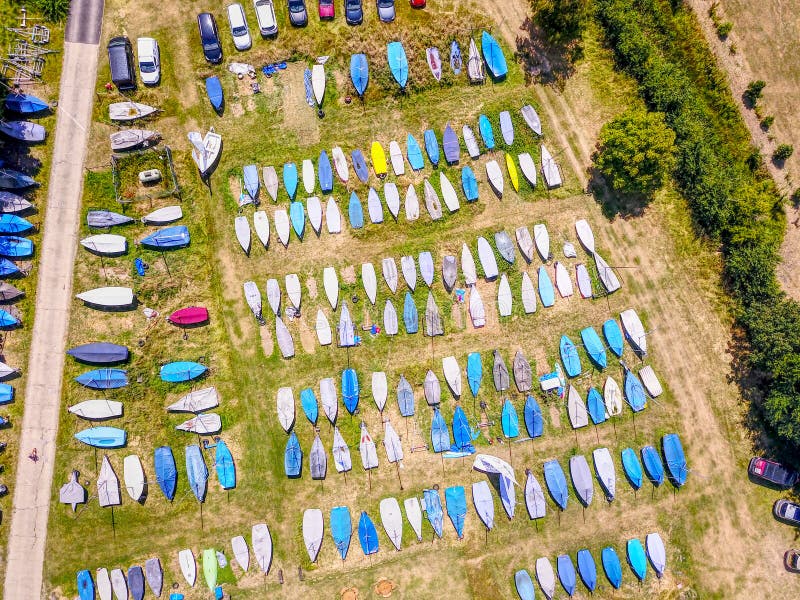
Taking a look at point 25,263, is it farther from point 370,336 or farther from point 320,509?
point 320,509

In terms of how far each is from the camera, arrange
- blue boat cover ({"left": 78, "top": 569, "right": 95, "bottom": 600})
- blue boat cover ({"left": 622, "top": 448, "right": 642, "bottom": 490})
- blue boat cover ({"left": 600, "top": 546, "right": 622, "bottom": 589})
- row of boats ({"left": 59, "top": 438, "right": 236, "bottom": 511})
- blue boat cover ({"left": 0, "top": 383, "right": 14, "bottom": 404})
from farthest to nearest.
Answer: blue boat cover ({"left": 622, "top": 448, "right": 642, "bottom": 490}) → blue boat cover ({"left": 600, "top": 546, "right": 622, "bottom": 589}) → blue boat cover ({"left": 0, "top": 383, "right": 14, "bottom": 404}) → row of boats ({"left": 59, "top": 438, "right": 236, "bottom": 511}) → blue boat cover ({"left": 78, "top": 569, "right": 95, "bottom": 600})

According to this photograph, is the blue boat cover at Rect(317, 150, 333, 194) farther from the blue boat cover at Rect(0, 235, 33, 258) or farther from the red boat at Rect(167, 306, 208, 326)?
the blue boat cover at Rect(0, 235, 33, 258)

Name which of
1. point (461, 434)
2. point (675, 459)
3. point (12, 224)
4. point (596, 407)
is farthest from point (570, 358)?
point (12, 224)

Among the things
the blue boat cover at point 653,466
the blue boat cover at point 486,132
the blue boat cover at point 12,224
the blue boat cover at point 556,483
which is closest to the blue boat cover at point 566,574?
the blue boat cover at point 556,483

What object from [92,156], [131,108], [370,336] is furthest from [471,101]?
[92,156]

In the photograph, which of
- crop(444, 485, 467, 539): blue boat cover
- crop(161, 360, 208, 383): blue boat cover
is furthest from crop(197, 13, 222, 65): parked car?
crop(444, 485, 467, 539): blue boat cover

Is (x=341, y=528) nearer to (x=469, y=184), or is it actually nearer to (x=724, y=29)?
(x=469, y=184)
